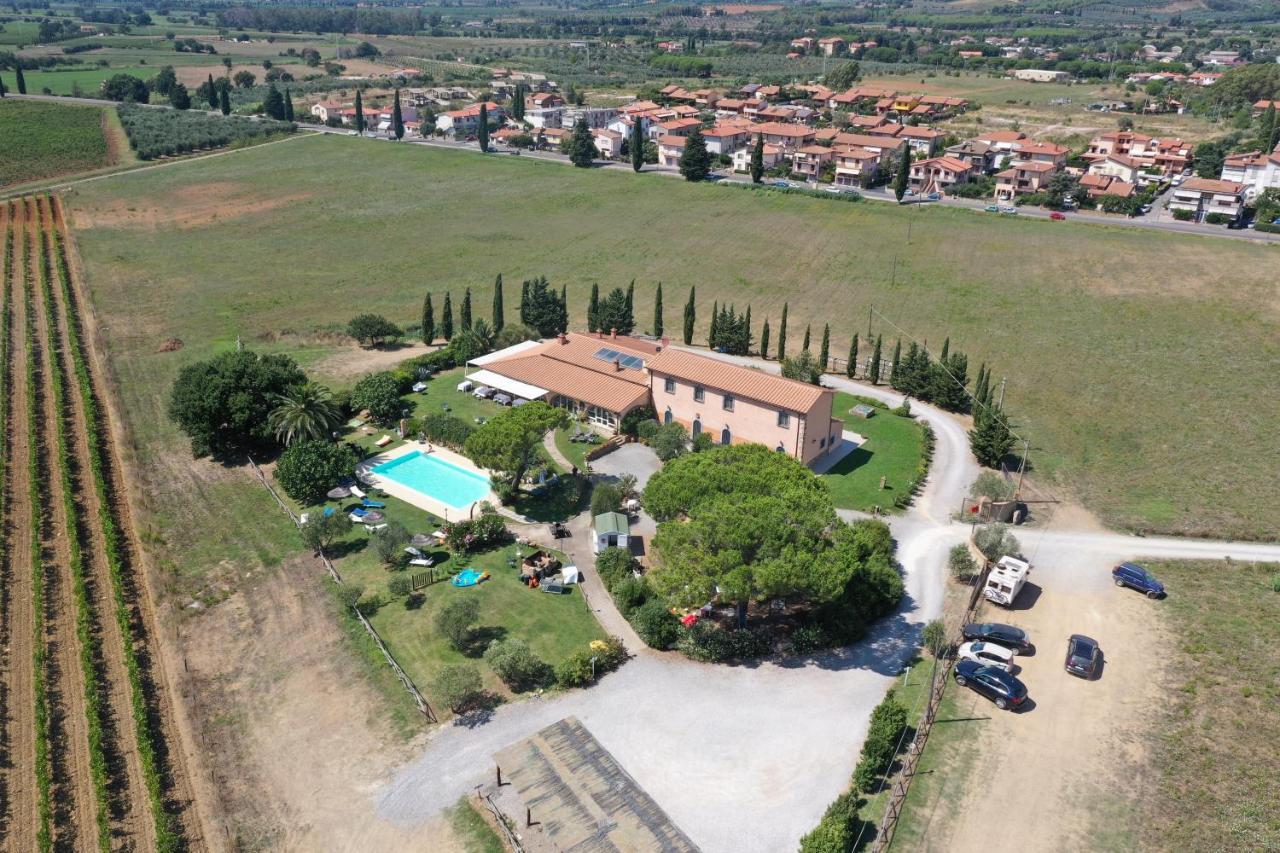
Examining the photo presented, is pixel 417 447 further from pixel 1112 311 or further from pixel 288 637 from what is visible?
pixel 1112 311

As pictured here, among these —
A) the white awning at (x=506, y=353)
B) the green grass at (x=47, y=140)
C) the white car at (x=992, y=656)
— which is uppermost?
the green grass at (x=47, y=140)

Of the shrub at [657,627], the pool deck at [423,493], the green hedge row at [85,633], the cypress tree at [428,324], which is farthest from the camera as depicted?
the cypress tree at [428,324]

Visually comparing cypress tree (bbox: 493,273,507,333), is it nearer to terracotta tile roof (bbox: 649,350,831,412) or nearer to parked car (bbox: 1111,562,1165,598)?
terracotta tile roof (bbox: 649,350,831,412)

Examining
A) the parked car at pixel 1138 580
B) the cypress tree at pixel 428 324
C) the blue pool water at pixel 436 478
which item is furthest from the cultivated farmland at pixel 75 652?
the parked car at pixel 1138 580

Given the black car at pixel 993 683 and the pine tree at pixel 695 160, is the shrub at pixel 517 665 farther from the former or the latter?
the pine tree at pixel 695 160

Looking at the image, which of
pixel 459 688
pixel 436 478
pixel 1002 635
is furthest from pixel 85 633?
pixel 1002 635

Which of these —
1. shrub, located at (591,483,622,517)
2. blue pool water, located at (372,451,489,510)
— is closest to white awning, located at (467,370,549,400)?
blue pool water, located at (372,451,489,510)

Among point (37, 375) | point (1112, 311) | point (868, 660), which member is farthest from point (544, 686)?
point (1112, 311)

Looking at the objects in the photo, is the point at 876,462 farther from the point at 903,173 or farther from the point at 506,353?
the point at 903,173
